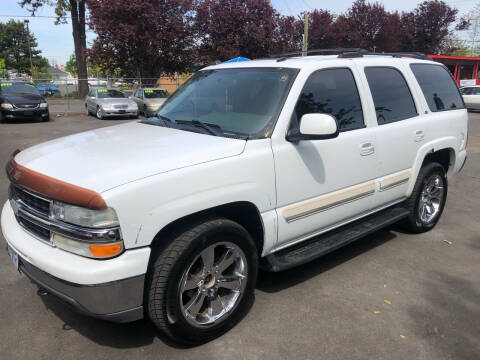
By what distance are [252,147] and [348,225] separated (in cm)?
152

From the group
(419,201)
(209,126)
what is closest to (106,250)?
(209,126)

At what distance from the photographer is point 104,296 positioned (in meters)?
2.29

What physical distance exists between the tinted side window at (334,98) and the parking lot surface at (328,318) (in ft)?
4.72

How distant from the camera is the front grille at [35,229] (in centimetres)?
252

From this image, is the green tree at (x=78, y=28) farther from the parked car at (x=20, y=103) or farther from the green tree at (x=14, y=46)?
the green tree at (x=14, y=46)

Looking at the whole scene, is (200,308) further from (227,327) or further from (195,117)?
(195,117)

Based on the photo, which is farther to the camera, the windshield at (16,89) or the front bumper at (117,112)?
the front bumper at (117,112)

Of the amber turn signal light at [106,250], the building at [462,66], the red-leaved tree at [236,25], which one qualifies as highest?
the red-leaved tree at [236,25]

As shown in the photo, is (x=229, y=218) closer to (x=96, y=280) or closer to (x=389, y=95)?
(x=96, y=280)

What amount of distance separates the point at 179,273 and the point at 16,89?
1703cm

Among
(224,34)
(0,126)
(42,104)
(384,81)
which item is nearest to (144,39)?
→ (224,34)

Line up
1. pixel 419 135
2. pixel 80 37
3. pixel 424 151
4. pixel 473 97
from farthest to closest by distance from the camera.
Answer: pixel 80 37
pixel 473 97
pixel 424 151
pixel 419 135

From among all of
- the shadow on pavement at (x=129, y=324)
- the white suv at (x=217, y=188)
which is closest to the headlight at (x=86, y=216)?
the white suv at (x=217, y=188)

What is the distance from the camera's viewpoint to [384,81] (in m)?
4.01
